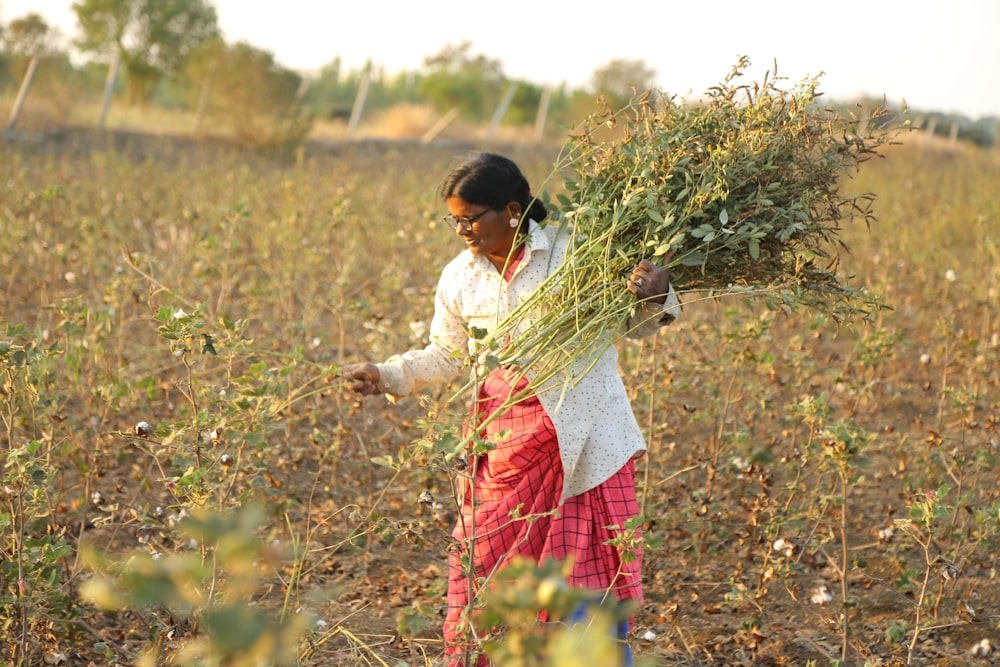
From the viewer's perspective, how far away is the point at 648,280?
2021mm

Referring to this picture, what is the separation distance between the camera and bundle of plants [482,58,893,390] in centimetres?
208

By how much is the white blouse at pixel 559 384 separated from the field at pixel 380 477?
0.27 m

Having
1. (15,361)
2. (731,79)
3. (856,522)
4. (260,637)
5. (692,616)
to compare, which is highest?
(731,79)

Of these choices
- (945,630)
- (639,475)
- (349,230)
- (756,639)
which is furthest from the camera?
(349,230)

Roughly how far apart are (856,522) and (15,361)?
2575mm

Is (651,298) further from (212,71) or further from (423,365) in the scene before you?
(212,71)

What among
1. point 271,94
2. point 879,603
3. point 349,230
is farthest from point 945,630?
point 271,94

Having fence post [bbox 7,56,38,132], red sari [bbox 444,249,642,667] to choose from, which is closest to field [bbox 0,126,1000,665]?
red sari [bbox 444,249,642,667]

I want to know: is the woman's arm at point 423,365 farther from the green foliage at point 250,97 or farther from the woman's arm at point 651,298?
the green foliage at point 250,97

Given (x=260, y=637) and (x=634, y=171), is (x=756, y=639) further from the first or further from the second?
(x=260, y=637)

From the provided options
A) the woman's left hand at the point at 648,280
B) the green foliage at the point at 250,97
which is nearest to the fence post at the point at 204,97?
the green foliage at the point at 250,97

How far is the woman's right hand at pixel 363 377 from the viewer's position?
213 centimetres

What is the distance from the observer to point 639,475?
3514 millimetres

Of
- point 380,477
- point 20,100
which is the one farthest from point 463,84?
point 380,477
